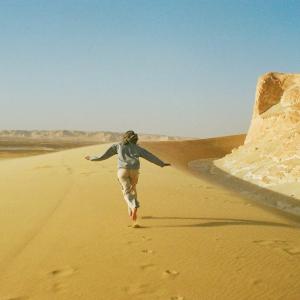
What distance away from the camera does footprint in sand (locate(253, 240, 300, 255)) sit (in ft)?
20.5

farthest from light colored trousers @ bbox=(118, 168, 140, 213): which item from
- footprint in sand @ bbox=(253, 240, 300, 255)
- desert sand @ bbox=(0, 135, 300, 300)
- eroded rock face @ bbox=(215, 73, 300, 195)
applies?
eroded rock face @ bbox=(215, 73, 300, 195)

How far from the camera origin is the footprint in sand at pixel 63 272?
196 inches

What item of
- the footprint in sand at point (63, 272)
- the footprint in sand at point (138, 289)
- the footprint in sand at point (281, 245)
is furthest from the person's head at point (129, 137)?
the footprint in sand at point (138, 289)

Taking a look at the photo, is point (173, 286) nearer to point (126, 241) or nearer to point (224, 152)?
point (126, 241)

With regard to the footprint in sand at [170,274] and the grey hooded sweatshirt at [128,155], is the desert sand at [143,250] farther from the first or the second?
the grey hooded sweatshirt at [128,155]

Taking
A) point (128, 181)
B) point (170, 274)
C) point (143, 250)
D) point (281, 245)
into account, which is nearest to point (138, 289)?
point (170, 274)

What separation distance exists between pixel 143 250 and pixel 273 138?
21267 millimetres

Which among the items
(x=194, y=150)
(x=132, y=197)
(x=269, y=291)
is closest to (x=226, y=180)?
(x=132, y=197)

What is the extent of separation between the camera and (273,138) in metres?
25.8

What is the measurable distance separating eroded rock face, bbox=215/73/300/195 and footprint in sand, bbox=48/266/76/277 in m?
13.9

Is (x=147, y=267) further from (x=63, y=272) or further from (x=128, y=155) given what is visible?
(x=128, y=155)

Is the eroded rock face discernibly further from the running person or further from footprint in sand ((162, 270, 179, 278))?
footprint in sand ((162, 270, 179, 278))

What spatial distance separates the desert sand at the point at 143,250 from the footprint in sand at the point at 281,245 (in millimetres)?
17

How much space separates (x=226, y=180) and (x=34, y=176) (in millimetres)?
10022
